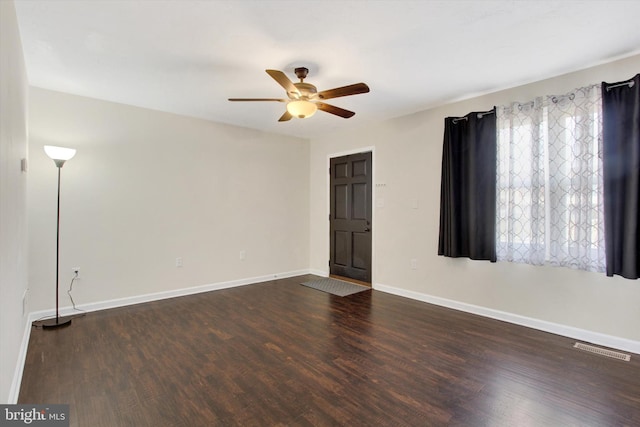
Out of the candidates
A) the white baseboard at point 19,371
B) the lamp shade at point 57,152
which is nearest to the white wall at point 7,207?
the white baseboard at point 19,371

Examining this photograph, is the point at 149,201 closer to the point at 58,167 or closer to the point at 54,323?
the point at 58,167

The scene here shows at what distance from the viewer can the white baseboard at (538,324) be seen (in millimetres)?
2727

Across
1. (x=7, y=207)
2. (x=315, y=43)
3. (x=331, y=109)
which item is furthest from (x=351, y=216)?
(x=7, y=207)

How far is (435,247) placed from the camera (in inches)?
160

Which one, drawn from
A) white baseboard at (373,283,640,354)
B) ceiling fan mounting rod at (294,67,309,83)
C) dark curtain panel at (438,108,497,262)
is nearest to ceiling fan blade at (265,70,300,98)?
ceiling fan mounting rod at (294,67,309,83)

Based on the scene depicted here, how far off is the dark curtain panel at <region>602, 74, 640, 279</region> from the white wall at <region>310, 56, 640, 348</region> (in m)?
0.20

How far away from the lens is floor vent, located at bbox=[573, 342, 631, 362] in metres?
2.59

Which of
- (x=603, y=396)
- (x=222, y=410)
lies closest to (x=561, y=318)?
(x=603, y=396)

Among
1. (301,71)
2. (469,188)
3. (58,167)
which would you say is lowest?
(469,188)

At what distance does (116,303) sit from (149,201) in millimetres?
1347

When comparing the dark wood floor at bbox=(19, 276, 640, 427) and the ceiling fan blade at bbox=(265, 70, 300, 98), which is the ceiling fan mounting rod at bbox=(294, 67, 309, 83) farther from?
the dark wood floor at bbox=(19, 276, 640, 427)

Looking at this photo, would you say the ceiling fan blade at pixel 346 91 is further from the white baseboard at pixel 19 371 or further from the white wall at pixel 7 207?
the white baseboard at pixel 19 371

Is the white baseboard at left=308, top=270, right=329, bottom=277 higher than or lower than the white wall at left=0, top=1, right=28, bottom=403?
lower

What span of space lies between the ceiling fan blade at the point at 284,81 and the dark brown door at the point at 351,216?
2391 mm
